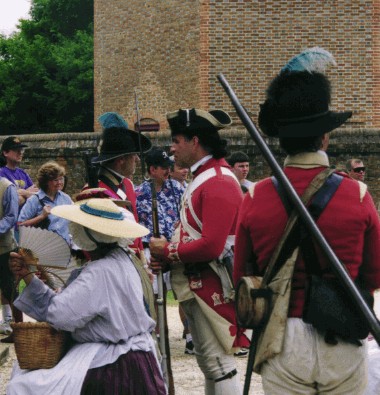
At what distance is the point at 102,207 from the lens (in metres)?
4.89

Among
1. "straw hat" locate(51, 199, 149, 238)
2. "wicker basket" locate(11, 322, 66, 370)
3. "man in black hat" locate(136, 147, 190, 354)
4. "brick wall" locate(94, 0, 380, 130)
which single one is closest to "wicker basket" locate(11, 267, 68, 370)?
"wicker basket" locate(11, 322, 66, 370)

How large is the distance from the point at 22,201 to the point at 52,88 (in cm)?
3196

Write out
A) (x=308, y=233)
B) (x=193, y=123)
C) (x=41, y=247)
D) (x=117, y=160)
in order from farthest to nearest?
1. (x=117, y=160)
2. (x=193, y=123)
3. (x=41, y=247)
4. (x=308, y=233)

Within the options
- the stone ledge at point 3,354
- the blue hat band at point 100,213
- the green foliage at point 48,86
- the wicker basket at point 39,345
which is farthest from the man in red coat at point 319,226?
the green foliage at point 48,86

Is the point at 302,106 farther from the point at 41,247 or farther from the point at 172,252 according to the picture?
the point at 172,252

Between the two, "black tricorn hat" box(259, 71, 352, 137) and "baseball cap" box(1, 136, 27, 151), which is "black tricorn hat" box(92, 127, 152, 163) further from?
"baseball cap" box(1, 136, 27, 151)

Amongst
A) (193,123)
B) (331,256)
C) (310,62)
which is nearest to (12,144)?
(193,123)

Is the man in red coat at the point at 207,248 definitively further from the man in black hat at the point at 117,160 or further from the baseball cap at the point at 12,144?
the baseball cap at the point at 12,144

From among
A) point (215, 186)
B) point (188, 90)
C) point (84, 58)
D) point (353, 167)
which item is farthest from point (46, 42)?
point (215, 186)

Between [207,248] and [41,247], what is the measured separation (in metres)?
0.99

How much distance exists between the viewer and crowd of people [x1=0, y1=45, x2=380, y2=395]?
145 inches

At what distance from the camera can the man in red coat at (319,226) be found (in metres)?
3.68

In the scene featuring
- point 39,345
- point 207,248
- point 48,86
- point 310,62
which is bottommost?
point 39,345

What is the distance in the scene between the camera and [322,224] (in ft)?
12.1
